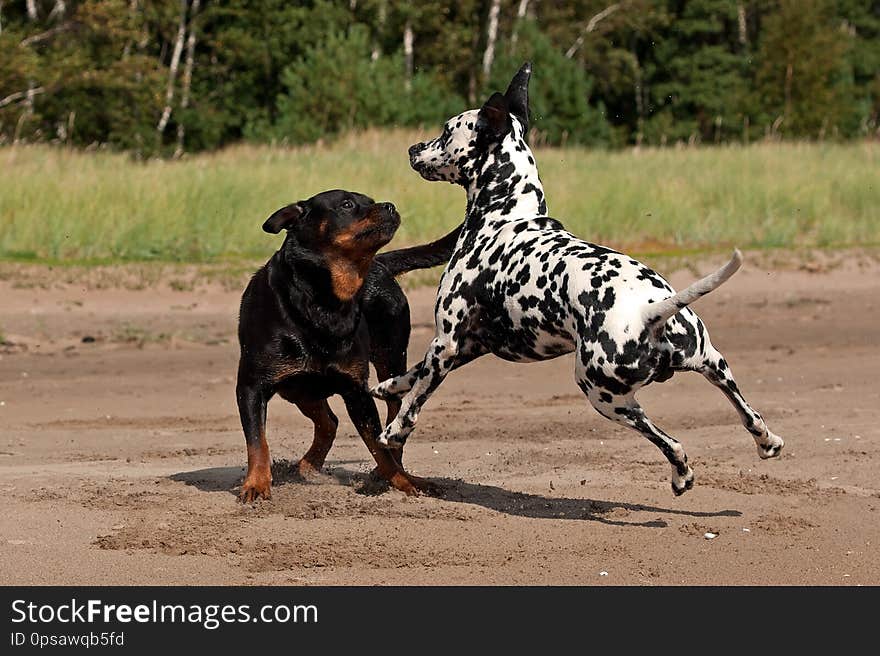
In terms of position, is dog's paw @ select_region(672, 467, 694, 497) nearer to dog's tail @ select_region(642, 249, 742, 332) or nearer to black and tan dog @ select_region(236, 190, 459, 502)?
dog's tail @ select_region(642, 249, 742, 332)

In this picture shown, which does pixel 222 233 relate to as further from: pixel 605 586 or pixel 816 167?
pixel 605 586

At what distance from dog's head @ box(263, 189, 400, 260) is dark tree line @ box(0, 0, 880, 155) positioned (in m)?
24.4

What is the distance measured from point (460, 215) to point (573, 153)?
25.0 ft

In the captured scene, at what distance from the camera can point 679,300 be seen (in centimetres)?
600

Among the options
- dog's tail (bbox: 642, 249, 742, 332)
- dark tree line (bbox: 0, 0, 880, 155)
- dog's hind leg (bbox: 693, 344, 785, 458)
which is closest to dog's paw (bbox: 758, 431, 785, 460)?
dog's hind leg (bbox: 693, 344, 785, 458)

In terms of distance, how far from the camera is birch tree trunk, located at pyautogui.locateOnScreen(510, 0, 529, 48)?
4283 cm

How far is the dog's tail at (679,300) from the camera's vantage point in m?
5.96

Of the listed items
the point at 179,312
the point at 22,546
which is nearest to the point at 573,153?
the point at 179,312

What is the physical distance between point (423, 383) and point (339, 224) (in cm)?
89

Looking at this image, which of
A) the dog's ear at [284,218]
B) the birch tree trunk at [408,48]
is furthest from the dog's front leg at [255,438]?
the birch tree trunk at [408,48]

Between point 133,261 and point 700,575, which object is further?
point 133,261

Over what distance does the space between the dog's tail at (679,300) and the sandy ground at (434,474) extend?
100 cm

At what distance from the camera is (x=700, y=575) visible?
6.16 meters

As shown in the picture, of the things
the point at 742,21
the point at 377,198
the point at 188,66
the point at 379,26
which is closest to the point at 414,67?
the point at 379,26
